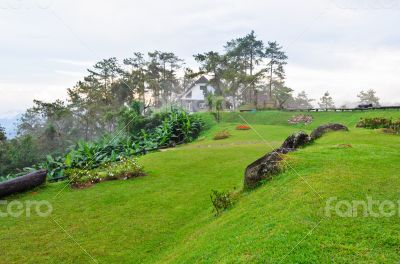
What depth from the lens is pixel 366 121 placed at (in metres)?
21.5

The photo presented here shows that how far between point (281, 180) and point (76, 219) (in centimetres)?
607

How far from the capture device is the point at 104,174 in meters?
14.3

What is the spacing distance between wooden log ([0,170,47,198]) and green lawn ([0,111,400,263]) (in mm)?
412

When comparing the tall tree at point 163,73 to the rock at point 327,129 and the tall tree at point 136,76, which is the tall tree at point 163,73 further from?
the rock at point 327,129

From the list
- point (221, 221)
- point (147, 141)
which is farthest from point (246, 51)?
point (221, 221)

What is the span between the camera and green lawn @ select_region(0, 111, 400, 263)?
16.5 feet

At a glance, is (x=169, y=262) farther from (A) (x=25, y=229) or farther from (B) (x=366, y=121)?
(B) (x=366, y=121)

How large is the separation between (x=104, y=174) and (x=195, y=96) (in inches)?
1952

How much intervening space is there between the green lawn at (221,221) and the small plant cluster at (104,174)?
60cm

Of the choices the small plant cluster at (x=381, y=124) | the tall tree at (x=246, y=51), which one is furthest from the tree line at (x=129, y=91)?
the small plant cluster at (x=381, y=124)

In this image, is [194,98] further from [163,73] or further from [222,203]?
[222,203]

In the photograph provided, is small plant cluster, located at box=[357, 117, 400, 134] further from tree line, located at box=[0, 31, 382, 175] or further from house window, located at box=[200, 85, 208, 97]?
house window, located at box=[200, 85, 208, 97]

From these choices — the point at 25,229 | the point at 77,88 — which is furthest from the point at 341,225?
the point at 77,88

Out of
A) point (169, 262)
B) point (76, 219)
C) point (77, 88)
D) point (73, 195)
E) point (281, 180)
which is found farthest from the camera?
point (77, 88)
